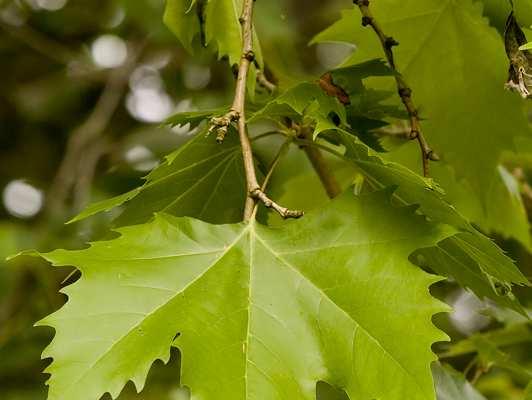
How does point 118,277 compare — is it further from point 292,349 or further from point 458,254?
point 458,254

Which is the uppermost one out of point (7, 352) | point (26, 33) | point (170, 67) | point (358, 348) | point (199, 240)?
point (26, 33)

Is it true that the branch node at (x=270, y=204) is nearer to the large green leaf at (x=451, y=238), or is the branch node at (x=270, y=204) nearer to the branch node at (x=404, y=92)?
the large green leaf at (x=451, y=238)

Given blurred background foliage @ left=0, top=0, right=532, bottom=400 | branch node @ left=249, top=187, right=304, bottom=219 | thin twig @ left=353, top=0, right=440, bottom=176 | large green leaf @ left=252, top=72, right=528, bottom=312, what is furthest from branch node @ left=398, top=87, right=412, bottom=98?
blurred background foliage @ left=0, top=0, right=532, bottom=400

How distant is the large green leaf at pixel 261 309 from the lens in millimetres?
677

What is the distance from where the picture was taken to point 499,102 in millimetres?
1089

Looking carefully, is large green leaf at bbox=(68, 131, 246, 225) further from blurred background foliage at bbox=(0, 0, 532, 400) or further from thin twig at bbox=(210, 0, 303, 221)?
blurred background foliage at bbox=(0, 0, 532, 400)

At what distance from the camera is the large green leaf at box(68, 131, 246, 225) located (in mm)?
847

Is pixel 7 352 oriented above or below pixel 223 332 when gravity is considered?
below

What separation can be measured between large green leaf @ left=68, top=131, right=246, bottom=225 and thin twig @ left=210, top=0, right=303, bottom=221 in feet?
0.13

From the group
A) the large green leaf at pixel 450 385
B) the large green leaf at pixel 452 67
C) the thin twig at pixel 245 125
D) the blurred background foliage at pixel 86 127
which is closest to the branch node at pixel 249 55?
the thin twig at pixel 245 125

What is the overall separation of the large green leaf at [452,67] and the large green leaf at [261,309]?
15.7 inches

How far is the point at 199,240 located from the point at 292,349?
13 centimetres

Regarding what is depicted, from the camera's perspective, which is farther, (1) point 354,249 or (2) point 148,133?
(2) point 148,133

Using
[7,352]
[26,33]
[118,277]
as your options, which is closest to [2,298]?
[7,352]
